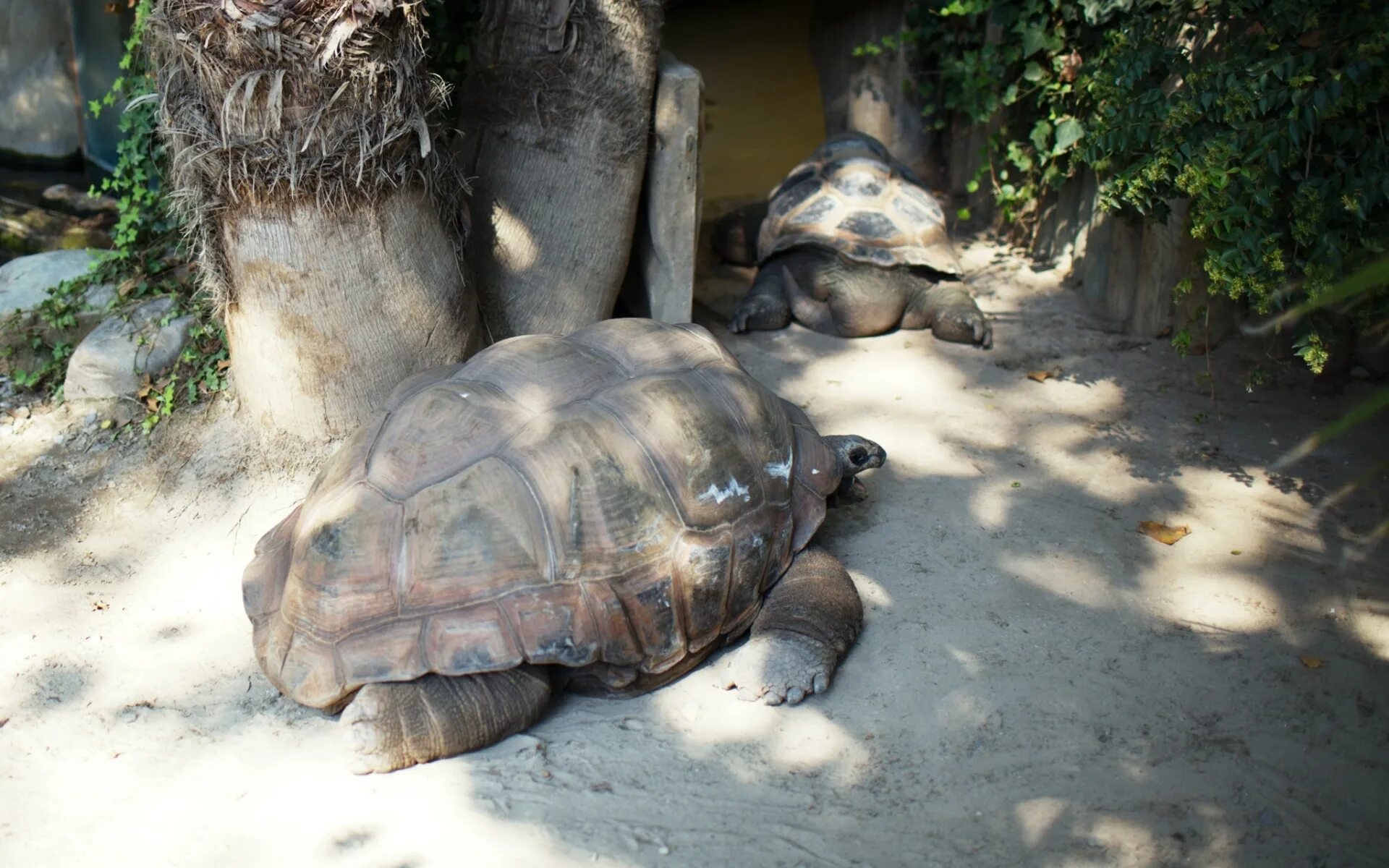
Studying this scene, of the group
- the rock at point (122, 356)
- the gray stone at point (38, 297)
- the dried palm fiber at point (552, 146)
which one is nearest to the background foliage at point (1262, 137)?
the dried palm fiber at point (552, 146)

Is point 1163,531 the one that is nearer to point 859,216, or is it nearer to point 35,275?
point 859,216

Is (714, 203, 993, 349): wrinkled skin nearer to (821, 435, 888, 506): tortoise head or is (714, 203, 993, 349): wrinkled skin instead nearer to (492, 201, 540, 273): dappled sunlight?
(492, 201, 540, 273): dappled sunlight

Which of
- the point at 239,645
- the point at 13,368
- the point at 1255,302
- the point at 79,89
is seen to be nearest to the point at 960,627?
the point at 1255,302

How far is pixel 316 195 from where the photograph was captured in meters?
4.04

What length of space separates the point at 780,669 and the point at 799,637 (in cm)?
13

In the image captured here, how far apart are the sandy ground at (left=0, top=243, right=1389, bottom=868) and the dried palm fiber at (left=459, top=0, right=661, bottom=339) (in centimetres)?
126

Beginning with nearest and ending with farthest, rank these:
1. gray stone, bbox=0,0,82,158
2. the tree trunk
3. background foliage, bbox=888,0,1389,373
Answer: background foliage, bbox=888,0,1389,373, gray stone, bbox=0,0,82,158, the tree trunk

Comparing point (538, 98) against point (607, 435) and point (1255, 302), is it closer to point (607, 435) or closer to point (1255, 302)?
point (607, 435)

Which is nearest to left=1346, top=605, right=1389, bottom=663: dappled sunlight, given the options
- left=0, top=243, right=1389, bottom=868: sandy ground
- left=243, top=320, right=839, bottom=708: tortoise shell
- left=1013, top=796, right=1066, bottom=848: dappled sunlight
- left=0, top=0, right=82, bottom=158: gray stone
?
left=0, top=243, right=1389, bottom=868: sandy ground

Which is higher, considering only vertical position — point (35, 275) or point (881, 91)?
point (881, 91)

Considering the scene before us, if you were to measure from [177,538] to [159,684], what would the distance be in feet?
2.82

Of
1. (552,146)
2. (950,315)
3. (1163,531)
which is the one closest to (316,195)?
(552,146)

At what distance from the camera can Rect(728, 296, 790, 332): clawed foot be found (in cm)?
600

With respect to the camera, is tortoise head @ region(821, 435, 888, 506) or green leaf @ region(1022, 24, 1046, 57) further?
green leaf @ region(1022, 24, 1046, 57)
